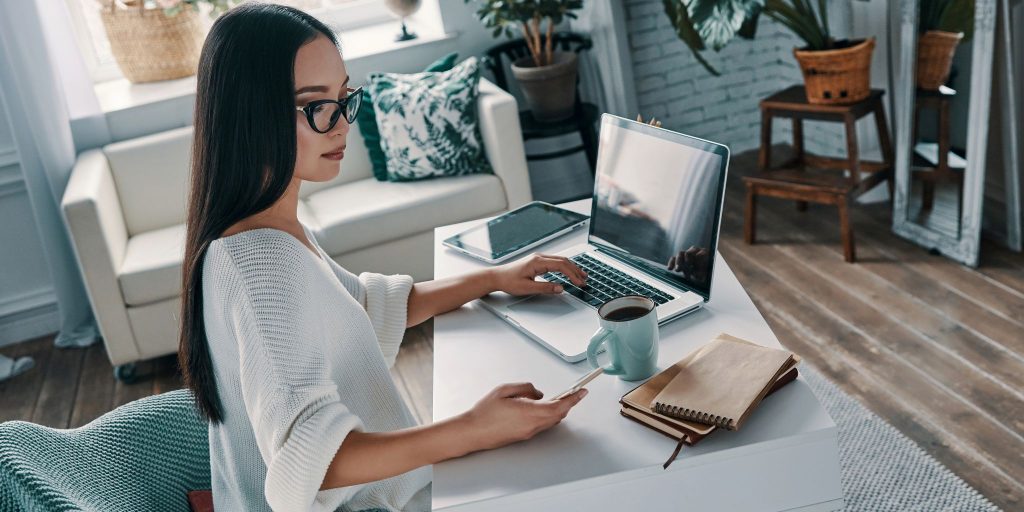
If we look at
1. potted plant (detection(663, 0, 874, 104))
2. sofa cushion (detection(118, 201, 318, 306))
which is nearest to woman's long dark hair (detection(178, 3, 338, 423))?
sofa cushion (detection(118, 201, 318, 306))

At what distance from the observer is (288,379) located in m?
1.05

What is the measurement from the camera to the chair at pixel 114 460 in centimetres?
104

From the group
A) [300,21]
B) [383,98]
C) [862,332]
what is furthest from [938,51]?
[300,21]

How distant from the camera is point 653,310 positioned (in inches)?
47.9

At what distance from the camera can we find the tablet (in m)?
1.73

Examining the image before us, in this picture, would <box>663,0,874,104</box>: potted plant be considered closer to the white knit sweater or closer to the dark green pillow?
the dark green pillow

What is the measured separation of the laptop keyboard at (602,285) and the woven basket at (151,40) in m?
2.77

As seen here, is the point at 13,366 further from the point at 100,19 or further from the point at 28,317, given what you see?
the point at 100,19

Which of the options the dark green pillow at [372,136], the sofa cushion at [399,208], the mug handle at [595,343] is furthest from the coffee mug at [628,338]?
the dark green pillow at [372,136]

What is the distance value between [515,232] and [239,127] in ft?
2.49

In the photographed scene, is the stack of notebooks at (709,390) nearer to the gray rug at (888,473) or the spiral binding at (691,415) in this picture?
the spiral binding at (691,415)

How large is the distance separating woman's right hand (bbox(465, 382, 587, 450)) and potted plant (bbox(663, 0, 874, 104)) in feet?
7.48

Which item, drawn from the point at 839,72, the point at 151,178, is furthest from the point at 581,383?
the point at 151,178

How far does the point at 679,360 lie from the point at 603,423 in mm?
170
